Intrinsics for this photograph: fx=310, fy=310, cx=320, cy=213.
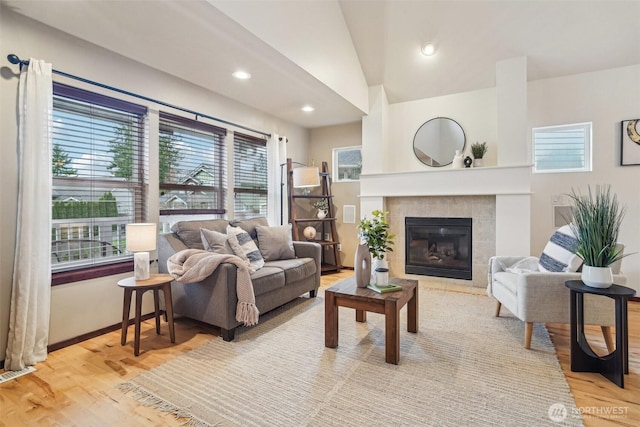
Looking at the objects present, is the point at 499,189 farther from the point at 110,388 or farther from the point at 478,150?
the point at 110,388

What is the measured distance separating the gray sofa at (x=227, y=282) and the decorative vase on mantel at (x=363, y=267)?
85cm

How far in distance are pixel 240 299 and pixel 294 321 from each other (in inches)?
25.3

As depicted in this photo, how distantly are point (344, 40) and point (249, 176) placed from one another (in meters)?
2.10

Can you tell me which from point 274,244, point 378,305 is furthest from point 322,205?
point 378,305

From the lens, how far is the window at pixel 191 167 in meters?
3.21

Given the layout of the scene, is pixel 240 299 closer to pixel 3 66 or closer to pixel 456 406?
pixel 456 406

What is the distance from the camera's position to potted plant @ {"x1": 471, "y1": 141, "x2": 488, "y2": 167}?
3.88 metres

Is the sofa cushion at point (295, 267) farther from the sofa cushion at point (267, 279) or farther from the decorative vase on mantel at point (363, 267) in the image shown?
the decorative vase on mantel at point (363, 267)

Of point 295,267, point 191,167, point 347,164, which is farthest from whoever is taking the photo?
point 347,164

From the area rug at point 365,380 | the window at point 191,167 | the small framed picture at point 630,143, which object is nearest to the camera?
the area rug at point 365,380

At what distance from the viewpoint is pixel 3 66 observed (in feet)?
6.79

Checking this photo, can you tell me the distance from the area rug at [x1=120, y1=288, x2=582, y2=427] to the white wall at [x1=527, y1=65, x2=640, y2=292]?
5.69 ft

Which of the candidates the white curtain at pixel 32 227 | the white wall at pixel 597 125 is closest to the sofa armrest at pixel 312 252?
the white curtain at pixel 32 227

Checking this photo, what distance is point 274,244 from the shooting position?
3439 millimetres
